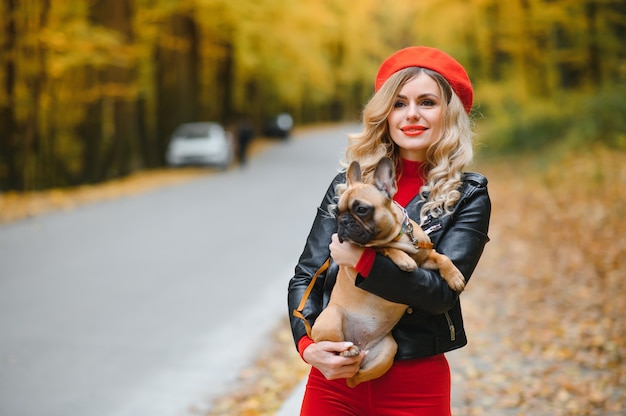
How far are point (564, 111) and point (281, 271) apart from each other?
15884 millimetres

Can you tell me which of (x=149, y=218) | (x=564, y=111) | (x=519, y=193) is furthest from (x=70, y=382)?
(x=564, y=111)

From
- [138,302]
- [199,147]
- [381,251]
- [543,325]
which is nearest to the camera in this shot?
[381,251]

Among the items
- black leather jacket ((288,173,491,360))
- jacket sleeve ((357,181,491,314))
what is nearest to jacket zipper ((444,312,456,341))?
black leather jacket ((288,173,491,360))

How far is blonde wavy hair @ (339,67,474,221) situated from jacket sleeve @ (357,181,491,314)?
0.25 ft

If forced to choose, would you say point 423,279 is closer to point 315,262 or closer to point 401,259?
point 401,259

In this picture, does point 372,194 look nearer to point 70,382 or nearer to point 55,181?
point 70,382

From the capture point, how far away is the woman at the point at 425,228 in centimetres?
232

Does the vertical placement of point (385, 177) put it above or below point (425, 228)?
above

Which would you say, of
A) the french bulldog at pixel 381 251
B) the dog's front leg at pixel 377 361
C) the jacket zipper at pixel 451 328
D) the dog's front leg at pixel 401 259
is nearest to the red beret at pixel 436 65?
the french bulldog at pixel 381 251

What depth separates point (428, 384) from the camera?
244 centimetres

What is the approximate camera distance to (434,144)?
2602 mm

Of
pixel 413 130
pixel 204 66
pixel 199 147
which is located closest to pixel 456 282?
pixel 413 130

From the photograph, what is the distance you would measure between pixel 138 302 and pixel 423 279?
6819 millimetres

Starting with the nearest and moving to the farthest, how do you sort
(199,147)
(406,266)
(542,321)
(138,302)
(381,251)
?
1. (406,266)
2. (381,251)
3. (542,321)
4. (138,302)
5. (199,147)
